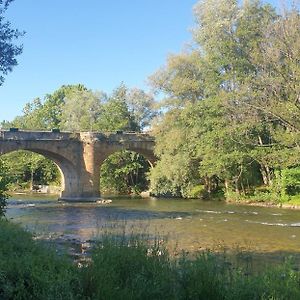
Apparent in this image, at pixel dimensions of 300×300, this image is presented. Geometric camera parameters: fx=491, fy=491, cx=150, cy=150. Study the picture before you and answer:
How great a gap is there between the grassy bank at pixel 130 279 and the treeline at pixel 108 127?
44596mm

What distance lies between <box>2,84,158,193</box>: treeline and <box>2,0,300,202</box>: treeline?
11214mm

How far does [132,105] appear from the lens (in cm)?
6128

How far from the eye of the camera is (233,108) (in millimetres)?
34625

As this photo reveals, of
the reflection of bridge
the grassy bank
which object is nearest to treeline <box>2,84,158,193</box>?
the reflection of bridge

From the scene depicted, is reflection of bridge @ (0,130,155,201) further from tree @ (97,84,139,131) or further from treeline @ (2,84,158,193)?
tree @ (97,84,139,131)

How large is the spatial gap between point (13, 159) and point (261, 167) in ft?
132

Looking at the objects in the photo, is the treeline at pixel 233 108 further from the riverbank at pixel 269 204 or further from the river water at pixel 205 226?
the river water at pixel 205 226

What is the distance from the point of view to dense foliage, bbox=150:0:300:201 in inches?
1271

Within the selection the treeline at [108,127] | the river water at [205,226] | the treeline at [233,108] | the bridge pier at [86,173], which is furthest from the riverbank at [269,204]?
the treeline at [108,127]

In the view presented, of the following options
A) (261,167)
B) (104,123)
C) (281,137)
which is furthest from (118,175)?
(281,137)

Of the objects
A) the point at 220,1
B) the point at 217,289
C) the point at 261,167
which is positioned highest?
the point at 220,1

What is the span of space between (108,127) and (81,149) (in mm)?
12724

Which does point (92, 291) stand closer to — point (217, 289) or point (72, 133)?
point (217, 289)

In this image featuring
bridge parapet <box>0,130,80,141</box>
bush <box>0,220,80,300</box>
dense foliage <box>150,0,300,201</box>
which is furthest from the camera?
bridge parapet <box>0,130,80,141</box>
